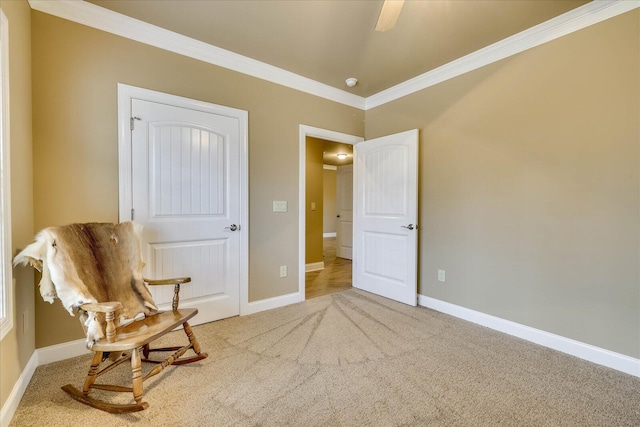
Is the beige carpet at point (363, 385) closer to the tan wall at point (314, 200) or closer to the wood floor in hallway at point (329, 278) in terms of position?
the wood floor in hallway at point (329, 278)

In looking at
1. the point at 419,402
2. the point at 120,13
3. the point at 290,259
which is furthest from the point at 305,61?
the point at 419,402

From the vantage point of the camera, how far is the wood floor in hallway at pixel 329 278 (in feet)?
12.4

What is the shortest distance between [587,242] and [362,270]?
2.27 meters

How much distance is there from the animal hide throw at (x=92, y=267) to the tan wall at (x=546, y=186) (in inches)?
110

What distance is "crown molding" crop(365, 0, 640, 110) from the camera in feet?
6.48

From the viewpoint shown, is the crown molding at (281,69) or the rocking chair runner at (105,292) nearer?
the rocking chair runner at (105,292)

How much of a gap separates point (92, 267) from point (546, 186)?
338 cm

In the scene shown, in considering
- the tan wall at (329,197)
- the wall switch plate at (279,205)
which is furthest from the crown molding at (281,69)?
the tan wall at (329,197)

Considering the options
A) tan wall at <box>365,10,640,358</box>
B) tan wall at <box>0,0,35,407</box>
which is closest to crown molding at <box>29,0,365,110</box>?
tan wall at <box>0,0,35,407</box>

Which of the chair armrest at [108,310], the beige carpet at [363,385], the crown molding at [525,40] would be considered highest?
the crown molding at [525,40]

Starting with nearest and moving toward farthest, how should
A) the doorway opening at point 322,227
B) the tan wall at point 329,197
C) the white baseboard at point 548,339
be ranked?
the white baseboard at point 548,339 < the doorway opening at point 322,227 < the tan wall at point 329,197

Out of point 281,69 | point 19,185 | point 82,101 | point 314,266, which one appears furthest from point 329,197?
point 19,185

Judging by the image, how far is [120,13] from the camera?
7.09ft

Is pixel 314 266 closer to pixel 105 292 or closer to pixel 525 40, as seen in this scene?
pixel 105 292
